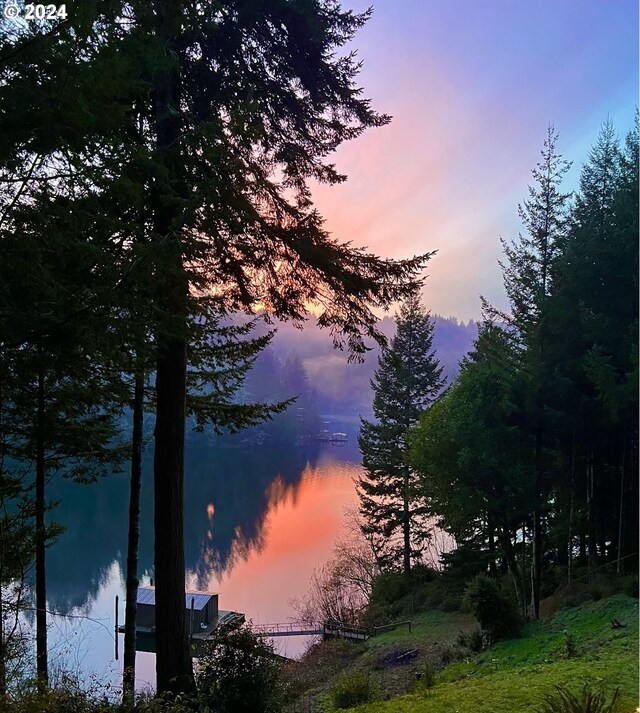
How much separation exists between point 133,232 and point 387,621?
59.7ft

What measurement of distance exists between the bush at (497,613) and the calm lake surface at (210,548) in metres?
6.11

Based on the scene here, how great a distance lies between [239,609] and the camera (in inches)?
842

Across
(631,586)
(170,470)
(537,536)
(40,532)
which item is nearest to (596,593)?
(631,586)

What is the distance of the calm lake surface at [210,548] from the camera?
17.3 metres

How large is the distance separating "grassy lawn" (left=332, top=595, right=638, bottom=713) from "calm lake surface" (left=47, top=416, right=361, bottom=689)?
4.70 metres

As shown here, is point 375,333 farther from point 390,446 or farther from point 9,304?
point 390,446

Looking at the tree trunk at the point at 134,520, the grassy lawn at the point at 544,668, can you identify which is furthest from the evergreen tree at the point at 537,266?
the tree trunk at the point at 134,520

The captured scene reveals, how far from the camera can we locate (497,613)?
30.6 ft

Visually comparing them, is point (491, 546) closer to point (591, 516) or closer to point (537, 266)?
point (591, 516)

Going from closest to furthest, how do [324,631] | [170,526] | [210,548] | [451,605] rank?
[170,526] → [451,605] → [324,631] → [210,548]

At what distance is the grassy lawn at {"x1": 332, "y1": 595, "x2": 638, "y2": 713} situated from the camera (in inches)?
179

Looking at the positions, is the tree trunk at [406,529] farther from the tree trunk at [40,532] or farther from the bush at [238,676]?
the bush at [238,676]

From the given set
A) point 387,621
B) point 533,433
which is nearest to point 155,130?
point 533,433

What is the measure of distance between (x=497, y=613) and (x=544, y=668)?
3.84 meters
